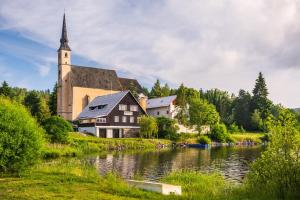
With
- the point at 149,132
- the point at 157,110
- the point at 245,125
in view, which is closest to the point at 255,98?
the point at 245,125

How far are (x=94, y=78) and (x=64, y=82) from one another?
7052 millimetres

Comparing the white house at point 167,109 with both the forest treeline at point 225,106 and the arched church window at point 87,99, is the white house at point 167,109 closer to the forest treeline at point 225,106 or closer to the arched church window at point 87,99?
the forest treeline at point 225,106

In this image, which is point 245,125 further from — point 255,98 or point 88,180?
point 88,180

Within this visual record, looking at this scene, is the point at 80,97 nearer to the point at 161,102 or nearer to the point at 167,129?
the point at 161,102

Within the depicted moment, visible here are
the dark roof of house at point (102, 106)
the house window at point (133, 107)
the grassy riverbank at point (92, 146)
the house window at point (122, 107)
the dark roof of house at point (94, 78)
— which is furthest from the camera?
the dark roof of house at point (94, 78)

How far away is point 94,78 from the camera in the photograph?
84.2 meters

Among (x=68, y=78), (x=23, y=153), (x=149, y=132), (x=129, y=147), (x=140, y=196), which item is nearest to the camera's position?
(x=140, y=196)

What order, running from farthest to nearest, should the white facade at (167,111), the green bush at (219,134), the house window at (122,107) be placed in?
1. the white facade at (167,111)
2. the green bush at (219,134)
3. the house window at (122,107)

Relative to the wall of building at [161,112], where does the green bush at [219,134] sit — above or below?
below

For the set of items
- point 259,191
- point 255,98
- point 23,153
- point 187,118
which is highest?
point 255,98

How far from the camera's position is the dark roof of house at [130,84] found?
3626 inches

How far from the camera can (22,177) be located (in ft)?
57.5

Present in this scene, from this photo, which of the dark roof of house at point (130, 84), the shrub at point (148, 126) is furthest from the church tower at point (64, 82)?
the shrub at point (148, 126)

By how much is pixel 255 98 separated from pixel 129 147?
168ft
